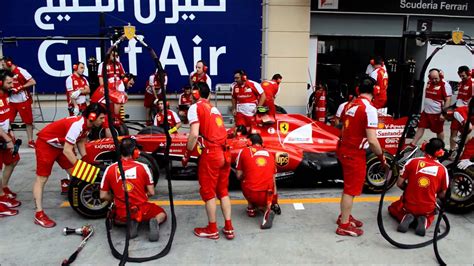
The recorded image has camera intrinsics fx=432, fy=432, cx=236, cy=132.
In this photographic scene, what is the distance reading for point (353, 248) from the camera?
4.68 m

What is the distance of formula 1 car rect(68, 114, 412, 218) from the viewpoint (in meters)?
6.13

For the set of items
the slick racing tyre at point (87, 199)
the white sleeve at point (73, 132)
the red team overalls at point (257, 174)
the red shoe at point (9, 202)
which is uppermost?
the white sleeve at point (73, 132)

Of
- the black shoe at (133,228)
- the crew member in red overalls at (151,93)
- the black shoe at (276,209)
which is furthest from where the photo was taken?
the crew member in red overalls at (151,93)

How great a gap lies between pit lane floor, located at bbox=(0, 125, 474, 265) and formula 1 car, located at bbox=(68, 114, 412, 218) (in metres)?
0.41

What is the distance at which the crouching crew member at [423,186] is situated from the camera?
4.87m

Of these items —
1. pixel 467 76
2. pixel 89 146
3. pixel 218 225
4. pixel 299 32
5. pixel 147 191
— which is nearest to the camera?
pixel 147 191

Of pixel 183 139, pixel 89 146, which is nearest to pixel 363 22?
pixel 183 139

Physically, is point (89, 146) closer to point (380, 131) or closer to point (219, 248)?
point (219, 248)

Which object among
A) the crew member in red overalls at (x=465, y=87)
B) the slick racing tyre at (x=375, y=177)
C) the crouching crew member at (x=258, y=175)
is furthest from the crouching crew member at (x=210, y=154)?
the crew member in red overalls at (x=465, y=87)

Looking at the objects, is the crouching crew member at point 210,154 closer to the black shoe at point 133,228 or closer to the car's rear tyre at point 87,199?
the black shoe at point 133,228

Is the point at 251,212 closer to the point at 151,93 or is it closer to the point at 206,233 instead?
the point at 206,233

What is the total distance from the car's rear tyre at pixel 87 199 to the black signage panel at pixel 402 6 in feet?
27.9

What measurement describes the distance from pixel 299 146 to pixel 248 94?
6.78 ft

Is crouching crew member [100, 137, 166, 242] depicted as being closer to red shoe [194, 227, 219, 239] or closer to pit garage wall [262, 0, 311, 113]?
red shoe [194, 227, 219, 239]
